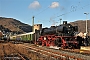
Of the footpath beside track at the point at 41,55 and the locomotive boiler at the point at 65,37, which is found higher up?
the locomotive boiler at the point at 65,37

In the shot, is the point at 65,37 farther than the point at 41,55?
Yes

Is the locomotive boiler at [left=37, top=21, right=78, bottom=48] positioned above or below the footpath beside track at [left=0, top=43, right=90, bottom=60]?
above

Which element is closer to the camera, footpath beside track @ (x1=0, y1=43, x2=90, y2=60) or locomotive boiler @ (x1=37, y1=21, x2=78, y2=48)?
footpath beside track @ (x1=0, y1=43, x2=90, y2=60)

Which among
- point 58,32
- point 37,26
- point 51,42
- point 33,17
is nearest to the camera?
point 58,32

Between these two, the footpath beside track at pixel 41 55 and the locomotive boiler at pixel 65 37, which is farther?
the locomotive boiler at pixel 65 37

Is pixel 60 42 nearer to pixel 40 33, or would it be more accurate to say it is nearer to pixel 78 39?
pixel 78 39

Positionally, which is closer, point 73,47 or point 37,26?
point 73,47

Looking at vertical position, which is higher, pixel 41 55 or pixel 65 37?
pixel 65 37

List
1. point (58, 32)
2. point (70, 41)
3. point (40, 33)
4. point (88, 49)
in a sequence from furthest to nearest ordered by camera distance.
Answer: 1. point (40, 33)
2. point (58, 32)
3. point (70, 41)
4. point (88, 49)

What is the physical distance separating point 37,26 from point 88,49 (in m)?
42.2

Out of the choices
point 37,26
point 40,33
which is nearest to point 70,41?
point 40,33

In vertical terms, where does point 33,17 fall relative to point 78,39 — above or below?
above

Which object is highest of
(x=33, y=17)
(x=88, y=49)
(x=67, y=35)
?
(x=33, y=17)

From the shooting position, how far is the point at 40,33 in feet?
130
